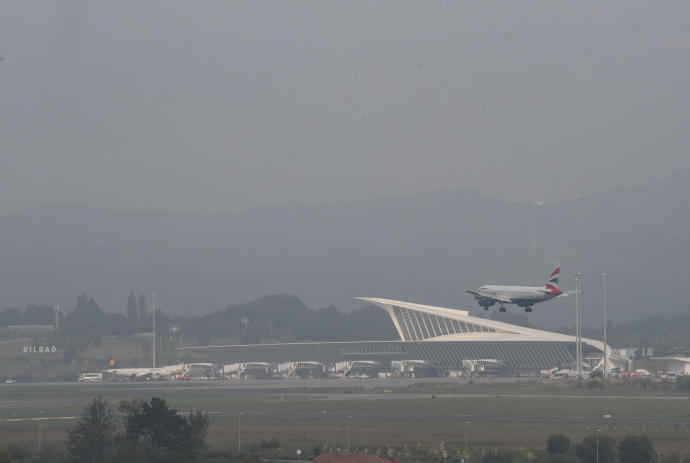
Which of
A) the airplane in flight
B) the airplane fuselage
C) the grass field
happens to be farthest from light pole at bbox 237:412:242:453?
the airplane fuselage

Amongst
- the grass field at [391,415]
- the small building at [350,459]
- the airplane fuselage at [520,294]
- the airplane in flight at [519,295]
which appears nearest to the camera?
the small building at [350,459]

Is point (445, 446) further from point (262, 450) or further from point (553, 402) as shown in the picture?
point (553, 402)

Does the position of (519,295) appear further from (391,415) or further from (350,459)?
(350,459)

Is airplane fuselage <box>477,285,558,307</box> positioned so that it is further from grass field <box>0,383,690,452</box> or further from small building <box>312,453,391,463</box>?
small building <box>312,453,391,463</box>

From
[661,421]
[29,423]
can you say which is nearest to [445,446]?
[661,421]

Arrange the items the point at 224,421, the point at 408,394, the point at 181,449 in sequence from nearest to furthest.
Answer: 1. the point at 181,449
2. the point at 224,421
3. the point at 408,394

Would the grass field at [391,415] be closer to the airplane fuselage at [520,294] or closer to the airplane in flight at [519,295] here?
the airplane in flight at [519,295]

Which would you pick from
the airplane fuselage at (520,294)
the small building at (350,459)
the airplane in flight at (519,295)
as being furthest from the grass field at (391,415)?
the small building at (350,459)

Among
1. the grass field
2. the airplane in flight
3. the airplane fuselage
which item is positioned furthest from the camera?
the airplane fuselage
